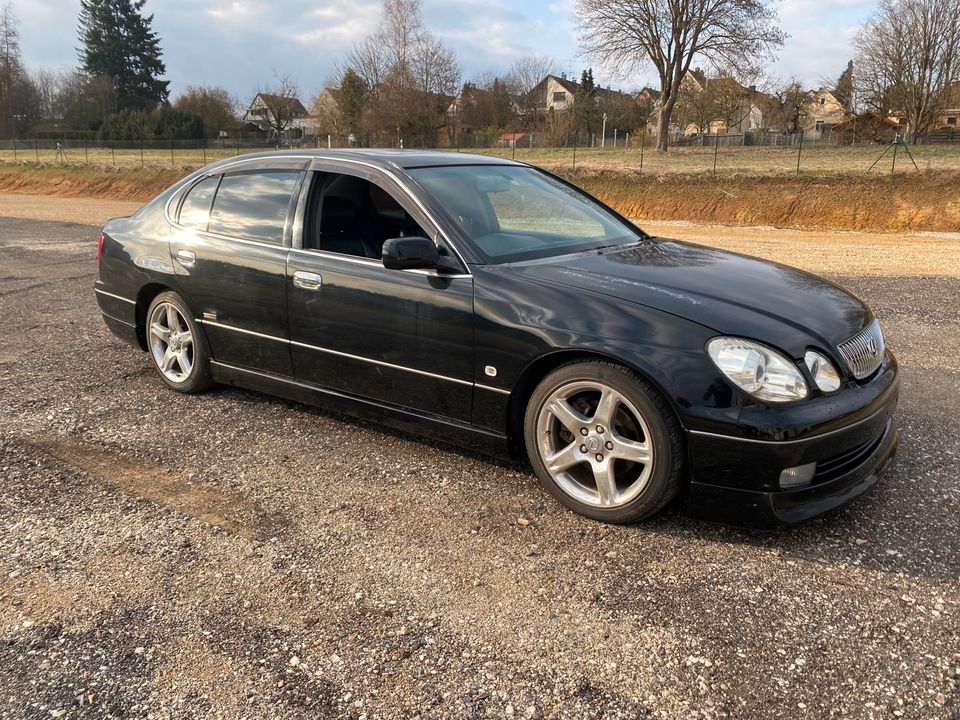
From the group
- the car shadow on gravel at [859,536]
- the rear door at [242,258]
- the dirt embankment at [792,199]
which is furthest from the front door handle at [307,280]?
the dirt embankment at [792,199]

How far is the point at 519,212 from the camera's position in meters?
4.51

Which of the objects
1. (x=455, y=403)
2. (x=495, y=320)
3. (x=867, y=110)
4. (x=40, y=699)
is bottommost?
(x=40, y=699)

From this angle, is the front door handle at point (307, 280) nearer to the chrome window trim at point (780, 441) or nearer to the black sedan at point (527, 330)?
the black sedan at point (527, 330)

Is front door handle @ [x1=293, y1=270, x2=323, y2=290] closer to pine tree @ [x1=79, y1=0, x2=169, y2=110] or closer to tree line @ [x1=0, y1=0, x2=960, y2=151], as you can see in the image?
tree line @ [x1=0, y1=0, x2=960, y2=151]

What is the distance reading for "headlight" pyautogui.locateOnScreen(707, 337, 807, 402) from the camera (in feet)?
9.90

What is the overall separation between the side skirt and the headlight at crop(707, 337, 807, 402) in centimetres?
111

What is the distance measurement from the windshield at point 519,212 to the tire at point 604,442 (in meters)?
0.82

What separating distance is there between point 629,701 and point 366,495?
→ 5.84 ft

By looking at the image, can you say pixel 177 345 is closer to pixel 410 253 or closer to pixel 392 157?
pixel 392 157

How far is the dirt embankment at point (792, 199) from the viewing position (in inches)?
811

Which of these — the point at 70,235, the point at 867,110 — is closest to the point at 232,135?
the point at 867,110

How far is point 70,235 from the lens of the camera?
1539 centimetres

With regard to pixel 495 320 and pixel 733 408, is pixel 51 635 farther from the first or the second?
pixel 733 408

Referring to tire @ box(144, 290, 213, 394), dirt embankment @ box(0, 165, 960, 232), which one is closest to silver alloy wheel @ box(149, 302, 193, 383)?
tire @ box(144, 290, 213, 394)
